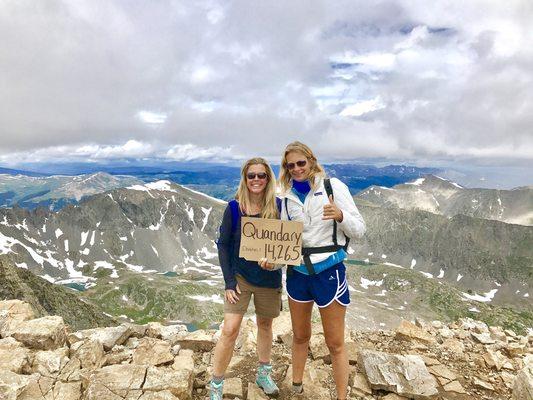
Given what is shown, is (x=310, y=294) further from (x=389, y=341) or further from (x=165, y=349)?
(x=389, y=341)

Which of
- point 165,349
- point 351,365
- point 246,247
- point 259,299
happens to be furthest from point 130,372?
point 351,365

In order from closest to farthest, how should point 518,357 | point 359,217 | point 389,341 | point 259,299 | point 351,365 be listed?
point 359,217 → point 259,299 → point 351,365 → point 518,357 → point 389,341

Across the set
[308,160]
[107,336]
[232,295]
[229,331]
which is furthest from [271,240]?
[107,336]

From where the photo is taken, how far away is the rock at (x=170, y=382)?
8.12m

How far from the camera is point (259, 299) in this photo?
802 centimetres

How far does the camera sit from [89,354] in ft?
33.0

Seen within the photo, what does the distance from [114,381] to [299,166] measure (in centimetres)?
656

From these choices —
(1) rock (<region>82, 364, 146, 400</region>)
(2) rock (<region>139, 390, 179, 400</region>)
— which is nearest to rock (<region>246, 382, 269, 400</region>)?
(2) rock (<region>139, 390, 179, 400</region>)

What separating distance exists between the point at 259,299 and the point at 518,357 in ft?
35.3

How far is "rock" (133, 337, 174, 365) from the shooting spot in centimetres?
1034

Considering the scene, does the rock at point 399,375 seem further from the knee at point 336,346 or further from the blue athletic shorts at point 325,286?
the blue athletic shorts at point 325,286

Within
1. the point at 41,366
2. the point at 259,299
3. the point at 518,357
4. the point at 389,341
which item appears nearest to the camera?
the point at 259,299

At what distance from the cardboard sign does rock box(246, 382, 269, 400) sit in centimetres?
383

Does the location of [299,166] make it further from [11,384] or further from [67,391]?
[11,384]
